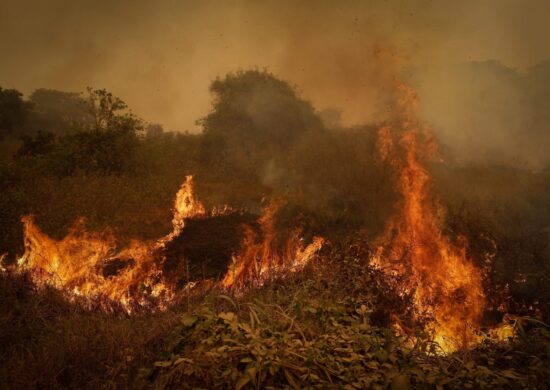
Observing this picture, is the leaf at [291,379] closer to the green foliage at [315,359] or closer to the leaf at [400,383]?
the green foliage at [315,359]

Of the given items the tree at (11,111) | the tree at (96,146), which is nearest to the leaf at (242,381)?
the tree at (96,146)

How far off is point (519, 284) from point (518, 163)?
36.6ft

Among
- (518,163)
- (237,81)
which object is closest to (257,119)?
(237,81)

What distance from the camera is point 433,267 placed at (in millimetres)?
5980

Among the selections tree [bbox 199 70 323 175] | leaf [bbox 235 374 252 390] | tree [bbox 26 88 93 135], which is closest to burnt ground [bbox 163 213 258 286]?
leaf [bbox 235 374 252 390]

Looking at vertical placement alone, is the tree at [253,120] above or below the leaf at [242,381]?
above

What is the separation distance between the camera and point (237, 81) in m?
19.9

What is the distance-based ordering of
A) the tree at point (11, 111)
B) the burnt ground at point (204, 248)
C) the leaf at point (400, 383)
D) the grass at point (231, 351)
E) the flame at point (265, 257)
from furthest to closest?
1. the tree at point (11, 111)
2. the burnt ground at point (204, 248)
3. the flame at point (265, 257)
4. the grass at point (231, 351)
5. the leaf at point (400, 383)

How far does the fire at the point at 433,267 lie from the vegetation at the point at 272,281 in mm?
306

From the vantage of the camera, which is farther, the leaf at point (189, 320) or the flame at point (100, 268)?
the flame at point (100, 268)

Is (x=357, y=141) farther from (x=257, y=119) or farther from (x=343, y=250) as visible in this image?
(x=343, y=250)

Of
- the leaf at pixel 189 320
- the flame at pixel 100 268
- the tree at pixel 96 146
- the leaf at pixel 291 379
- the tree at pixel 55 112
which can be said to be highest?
the tree at pixel 55 112

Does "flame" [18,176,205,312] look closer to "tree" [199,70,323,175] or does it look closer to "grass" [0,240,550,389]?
"grass" [0,240,550,389]

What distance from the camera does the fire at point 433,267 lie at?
5.24m
